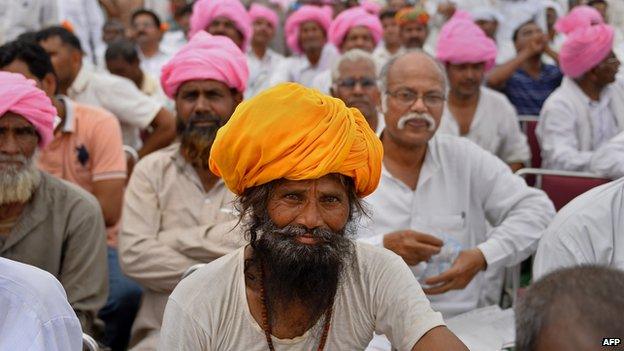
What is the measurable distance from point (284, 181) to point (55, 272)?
4.95ft

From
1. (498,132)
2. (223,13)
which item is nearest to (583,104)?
(498,132)

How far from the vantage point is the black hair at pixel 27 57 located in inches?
200

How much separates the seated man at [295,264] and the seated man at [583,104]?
11.7 feet

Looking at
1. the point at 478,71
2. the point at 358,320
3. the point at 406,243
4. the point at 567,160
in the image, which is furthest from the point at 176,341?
the point at 478,71

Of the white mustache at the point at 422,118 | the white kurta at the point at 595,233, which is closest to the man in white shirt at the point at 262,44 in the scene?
the white mustache at the point at 422,118

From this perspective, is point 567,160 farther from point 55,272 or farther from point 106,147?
point 55,272

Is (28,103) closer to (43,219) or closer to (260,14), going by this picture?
(43,219)

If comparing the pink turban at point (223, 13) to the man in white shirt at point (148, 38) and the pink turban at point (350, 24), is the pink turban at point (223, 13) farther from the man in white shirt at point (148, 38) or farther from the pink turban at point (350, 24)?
the man in white shirt at point (148, 38)

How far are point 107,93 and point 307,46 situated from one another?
Result: 360 cm

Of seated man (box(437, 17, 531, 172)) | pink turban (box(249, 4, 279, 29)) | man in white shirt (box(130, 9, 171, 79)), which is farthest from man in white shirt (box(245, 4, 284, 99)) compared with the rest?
seated man (box(437, 17, 531, 172))

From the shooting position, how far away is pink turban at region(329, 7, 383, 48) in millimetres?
9219

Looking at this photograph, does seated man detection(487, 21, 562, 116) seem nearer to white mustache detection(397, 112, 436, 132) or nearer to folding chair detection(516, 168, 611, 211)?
folding chair detection(516, 168, 611, 211)

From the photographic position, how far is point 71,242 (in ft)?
13.1

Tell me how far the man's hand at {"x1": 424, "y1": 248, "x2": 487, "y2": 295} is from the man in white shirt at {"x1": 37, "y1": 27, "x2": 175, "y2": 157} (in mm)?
3077
